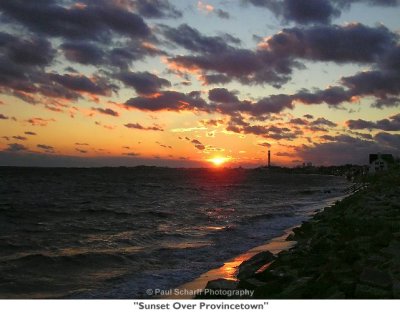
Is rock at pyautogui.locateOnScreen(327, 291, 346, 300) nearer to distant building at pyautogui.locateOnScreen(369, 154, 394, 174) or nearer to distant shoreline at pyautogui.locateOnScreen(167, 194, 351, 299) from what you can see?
distant shoreline at pyautogui.locateOnScreen(167, 194, 351, 299)

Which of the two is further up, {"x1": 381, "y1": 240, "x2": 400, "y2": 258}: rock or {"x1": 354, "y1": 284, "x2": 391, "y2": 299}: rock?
{"x1": 381, "y1": 240, "x2": 400, "y2": 258}: rock

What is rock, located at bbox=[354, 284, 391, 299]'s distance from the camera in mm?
7133

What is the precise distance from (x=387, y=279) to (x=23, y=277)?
11.2 metres

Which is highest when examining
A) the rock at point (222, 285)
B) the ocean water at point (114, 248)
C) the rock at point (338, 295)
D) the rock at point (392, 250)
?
the rock at point (392, 250)

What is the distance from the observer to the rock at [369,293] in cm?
713

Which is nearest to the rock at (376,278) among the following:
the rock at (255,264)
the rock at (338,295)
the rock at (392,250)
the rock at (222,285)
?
the rock at (338,295)

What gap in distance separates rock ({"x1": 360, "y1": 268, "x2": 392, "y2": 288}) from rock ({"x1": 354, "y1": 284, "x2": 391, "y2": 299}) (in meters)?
0.13

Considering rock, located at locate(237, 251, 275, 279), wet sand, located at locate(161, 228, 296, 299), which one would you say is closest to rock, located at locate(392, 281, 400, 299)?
wet sand, located at locate(161, 228, 296, 299)

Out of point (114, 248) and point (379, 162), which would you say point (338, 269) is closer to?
point (114, 248)

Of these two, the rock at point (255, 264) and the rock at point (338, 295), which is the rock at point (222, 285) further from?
the rock at point (255, 264)

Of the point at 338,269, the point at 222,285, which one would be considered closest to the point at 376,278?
the point at 338,269

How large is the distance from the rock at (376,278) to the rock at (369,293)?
5.0 inches
